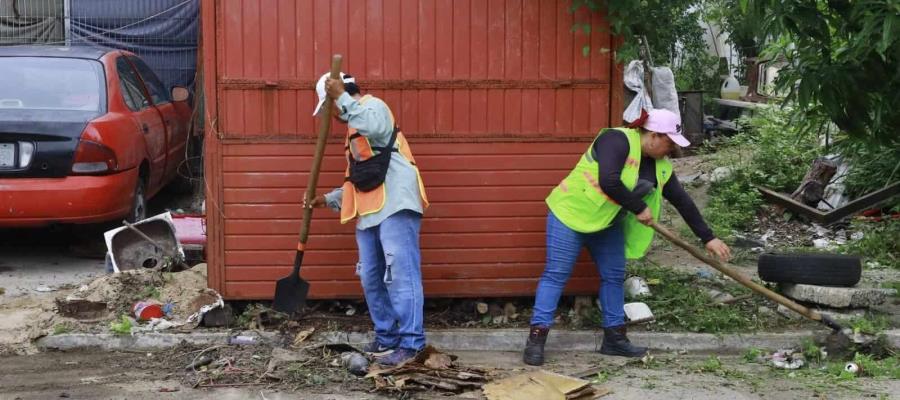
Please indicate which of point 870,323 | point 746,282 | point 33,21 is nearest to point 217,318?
point 746,282

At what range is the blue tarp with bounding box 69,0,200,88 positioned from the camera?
40.7 feet

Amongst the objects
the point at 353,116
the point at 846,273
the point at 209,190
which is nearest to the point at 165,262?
the point at 209,190

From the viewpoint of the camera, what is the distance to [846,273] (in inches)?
254

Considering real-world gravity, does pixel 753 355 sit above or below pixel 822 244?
below

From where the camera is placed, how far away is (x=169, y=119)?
9.55 meters

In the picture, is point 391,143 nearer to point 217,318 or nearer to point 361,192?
point 361,192

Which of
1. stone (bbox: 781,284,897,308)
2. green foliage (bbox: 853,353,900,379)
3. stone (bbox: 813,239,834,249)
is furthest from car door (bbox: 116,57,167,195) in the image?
stone (bbox: 813,239,834,249)

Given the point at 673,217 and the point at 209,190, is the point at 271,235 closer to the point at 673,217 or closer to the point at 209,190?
the point at 209,190

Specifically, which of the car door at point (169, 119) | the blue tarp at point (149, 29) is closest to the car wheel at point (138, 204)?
the car door at point (169, 119)

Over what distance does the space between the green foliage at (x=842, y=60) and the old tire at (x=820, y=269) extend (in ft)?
3.38

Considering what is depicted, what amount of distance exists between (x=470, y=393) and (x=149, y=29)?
347 inches

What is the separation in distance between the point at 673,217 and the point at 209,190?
17.6ft

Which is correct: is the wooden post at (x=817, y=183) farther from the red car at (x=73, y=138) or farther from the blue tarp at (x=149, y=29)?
the blue tarp at (x=149, y=29)

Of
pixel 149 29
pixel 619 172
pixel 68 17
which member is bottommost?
pixel 619 172
